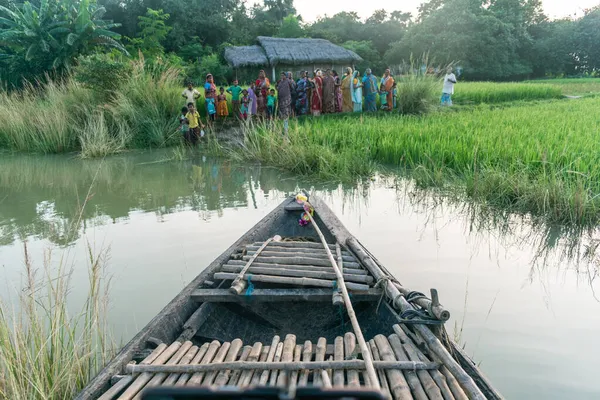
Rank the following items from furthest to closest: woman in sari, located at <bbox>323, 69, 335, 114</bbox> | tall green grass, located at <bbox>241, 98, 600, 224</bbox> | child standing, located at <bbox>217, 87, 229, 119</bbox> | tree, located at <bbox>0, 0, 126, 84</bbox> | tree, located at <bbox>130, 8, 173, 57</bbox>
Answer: tree, located at <bbox>130, 8, 173, 57</bbox>, tree, located at <bbox>0, 0, 126, 84</bbox>, woman in sari, located at <bbox>323, 69, 335, 114</bbox>, child standing, located at <bbox>217, 87, 229, 119</bbox>, tall green grass, located at <bbox>241, 98, 600, 224</bbox>

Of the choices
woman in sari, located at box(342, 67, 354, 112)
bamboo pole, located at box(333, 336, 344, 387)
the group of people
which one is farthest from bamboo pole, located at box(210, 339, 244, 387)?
woman in sari, located at box(342, 67, 354, 112)

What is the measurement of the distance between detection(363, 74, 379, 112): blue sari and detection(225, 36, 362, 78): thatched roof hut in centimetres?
509

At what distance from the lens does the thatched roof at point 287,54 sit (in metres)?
15.6

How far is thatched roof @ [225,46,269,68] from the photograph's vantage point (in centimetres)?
1557

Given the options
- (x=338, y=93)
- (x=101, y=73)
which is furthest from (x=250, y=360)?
(x=338, y=93)

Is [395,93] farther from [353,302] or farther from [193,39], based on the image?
[193,39]

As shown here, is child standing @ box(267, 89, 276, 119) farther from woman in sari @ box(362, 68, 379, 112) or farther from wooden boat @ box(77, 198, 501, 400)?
wooden boat @ box(77, 198, 501, 400)

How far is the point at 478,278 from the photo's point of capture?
126 inches

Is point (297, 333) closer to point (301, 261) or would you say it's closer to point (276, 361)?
point (301, 261)

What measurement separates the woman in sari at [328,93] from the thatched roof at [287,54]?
4.93 m

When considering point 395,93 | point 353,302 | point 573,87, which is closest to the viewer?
point 353,302

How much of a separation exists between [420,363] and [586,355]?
1126 millimetres

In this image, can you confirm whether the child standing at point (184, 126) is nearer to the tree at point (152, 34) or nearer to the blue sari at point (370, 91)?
the blue sari at point (370, 91)

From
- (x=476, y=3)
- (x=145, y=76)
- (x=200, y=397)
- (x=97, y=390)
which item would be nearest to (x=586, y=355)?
(x=97, y=390)
